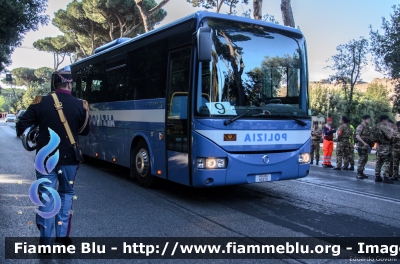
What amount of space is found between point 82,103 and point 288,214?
3.72m

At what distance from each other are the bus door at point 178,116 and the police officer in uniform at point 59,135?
2319 millimetres

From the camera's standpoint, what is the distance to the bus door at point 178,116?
6277 mm

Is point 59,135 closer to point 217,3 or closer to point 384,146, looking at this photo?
point 384,146

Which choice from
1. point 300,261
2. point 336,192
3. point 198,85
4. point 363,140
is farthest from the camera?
point 363,140

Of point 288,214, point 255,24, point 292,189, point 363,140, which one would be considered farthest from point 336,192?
point 255,24

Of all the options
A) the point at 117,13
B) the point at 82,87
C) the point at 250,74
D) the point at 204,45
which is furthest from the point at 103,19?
the point at 204,45

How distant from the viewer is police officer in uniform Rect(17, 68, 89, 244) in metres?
3.94

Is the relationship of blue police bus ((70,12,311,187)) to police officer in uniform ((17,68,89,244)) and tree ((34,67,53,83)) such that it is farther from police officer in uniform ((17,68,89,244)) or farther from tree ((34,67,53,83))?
tree ((34,67,53,83))

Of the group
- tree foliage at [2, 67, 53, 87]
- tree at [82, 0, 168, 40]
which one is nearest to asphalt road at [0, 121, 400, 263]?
tree at [82, 0, 168, 40]

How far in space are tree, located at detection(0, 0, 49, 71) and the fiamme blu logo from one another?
580 inches

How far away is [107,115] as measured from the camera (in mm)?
9586

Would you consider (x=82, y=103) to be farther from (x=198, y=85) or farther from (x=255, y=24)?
(x=255, y=24)

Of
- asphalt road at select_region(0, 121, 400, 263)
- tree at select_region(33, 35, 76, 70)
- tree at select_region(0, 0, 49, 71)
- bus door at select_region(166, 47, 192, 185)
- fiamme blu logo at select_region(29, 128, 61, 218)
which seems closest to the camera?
fiamme blu logo at select_region(29, 128, 61, 218)

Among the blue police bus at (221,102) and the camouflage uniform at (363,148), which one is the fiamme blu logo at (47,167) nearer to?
the blue police bus at (221,102)
